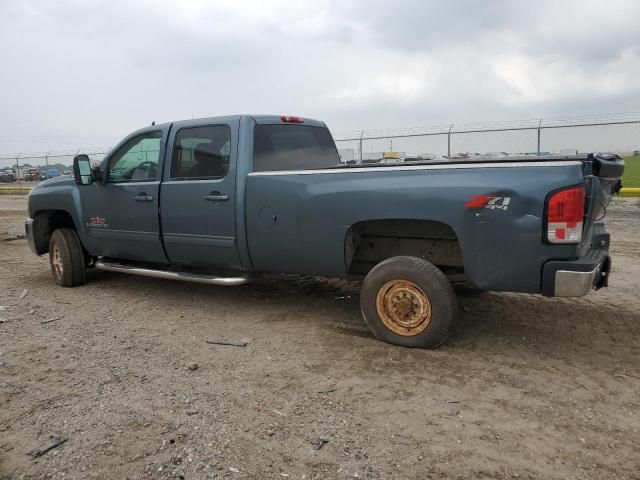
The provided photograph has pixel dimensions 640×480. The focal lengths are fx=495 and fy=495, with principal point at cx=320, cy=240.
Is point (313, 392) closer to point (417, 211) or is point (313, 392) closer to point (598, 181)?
point (417, 211)

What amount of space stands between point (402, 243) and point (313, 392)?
1604 mm

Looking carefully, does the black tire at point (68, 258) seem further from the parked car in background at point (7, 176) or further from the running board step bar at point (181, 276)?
the parked car in background at point (7, 176)

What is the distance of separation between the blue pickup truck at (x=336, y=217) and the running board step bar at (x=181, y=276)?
2 centimetres

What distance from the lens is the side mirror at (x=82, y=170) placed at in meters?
5.48

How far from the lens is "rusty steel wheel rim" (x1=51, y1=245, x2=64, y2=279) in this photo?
6.08 m

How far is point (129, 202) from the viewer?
17.5ft

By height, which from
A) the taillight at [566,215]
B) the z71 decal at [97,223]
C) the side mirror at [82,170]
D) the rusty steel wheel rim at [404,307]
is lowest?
the rusty steel wheel rim at [404,307]

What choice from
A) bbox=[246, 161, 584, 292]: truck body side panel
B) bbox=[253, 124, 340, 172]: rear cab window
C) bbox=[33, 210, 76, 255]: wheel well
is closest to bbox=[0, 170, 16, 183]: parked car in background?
bbox=[33, 210, 76, 255]: wheel well

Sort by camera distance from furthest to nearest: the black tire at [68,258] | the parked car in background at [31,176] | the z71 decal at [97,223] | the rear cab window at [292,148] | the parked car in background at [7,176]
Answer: the parked car in background at [7,176]
the parked car in background at [31,176]
the black tire at [68,258]
the z71 decal at [97,223]
the rear cab window at [292,148]

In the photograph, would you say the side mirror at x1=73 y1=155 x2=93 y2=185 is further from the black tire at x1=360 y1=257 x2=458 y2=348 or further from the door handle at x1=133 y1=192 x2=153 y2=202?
the black tire at x1=360 y1=257 x2=458 y2=348

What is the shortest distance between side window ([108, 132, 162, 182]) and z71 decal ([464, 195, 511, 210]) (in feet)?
10.9

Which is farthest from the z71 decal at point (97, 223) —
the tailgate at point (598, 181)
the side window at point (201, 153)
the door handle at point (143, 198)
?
the tailgate at point (598, 181)

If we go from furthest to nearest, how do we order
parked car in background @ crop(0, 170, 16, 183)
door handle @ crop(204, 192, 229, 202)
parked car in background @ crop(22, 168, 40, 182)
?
1. parked car in background @ crop(0, 170, 16, 183)
2. parked car in background @ crop(22, 168, 40, 182)
3. door handle @ crop(204, 192, 229, 202)

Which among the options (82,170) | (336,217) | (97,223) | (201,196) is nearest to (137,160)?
(82,170)
